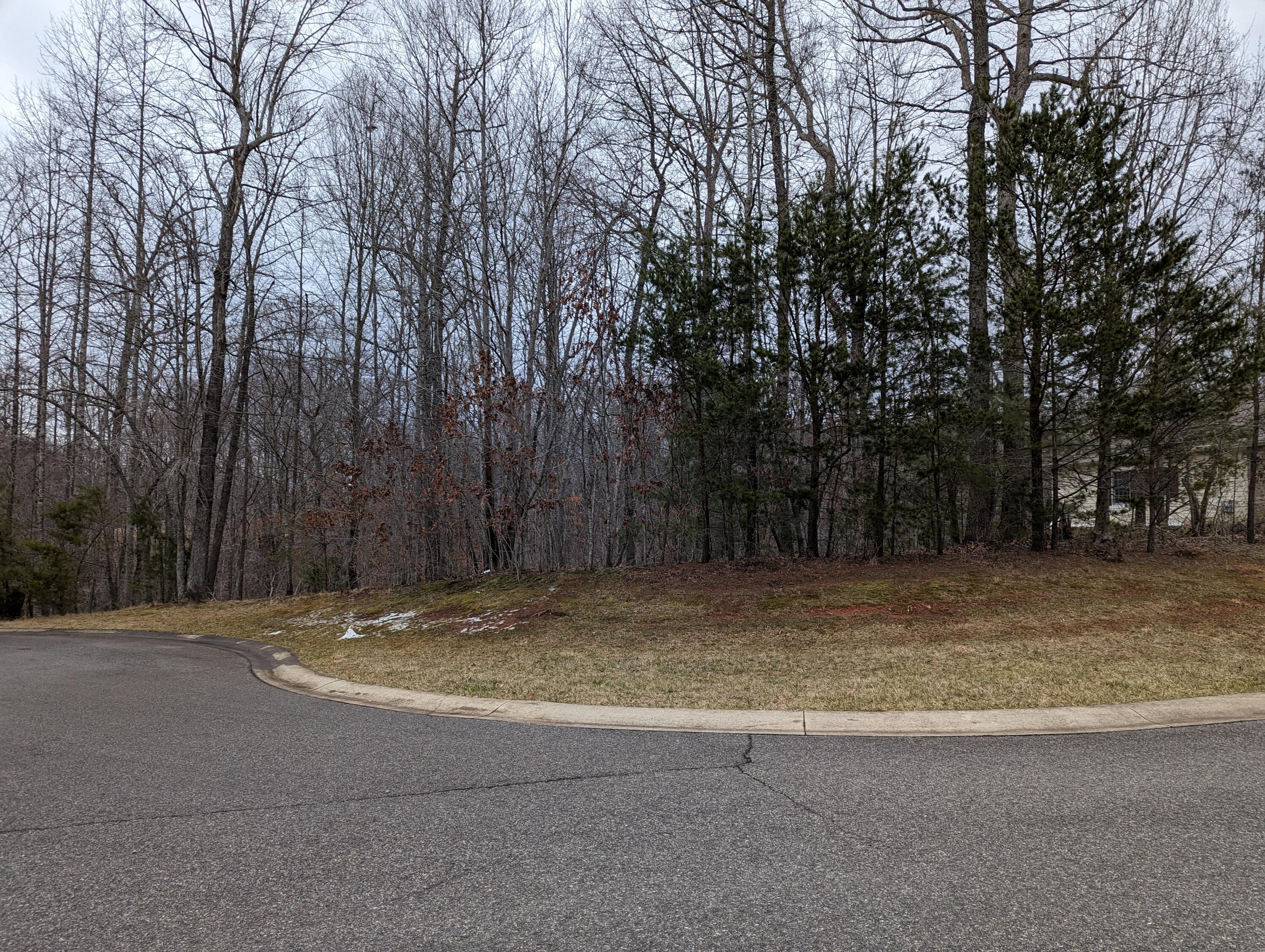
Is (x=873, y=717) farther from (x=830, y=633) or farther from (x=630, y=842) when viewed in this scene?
(x=830, y=633)

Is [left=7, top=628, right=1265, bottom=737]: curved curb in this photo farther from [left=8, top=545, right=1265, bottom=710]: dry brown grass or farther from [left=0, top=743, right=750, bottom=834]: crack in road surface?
[left=0, top=743, right=750, bottom=834]: crack in road surface

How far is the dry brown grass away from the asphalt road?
159cm

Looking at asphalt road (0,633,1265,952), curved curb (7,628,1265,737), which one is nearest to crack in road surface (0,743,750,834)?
asphalt road (0,633,1265,952)

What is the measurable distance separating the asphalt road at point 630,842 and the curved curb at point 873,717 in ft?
0.86

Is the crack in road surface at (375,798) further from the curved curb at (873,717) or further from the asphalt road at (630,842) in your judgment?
the curved curb at (873,717)

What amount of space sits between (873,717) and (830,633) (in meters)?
3.75

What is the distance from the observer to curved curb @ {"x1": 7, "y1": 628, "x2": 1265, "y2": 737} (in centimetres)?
541

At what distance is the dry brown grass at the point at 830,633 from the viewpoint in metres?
6.77

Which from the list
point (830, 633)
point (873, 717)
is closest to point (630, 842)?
point (873, 717)

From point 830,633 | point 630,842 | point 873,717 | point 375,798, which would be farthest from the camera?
point 830,633

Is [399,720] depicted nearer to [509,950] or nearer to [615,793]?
[615,793]

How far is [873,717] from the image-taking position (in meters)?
5.77

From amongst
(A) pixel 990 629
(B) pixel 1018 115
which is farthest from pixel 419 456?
(B) pixel 1018 115

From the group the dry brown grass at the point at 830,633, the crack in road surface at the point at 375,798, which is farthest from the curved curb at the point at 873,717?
the crack in road surface at the point at 375,798
